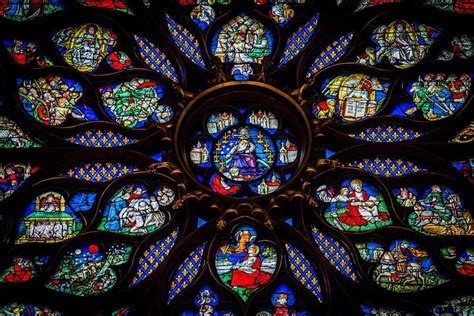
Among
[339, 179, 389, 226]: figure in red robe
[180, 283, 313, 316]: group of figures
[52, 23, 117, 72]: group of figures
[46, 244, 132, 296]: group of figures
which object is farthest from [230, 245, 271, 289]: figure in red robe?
[52, 23, 117, 72]: group of figures

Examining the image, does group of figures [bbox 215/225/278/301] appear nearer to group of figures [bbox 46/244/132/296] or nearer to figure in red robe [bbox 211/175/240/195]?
figure in red robe [bbox 211/175/240/195]

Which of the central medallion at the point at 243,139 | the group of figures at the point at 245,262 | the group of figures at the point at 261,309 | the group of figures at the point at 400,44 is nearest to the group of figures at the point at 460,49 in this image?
the group of figures at the point at 400,44

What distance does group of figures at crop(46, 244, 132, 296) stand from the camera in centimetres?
1587

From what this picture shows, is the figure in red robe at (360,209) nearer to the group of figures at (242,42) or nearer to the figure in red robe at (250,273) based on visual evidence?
the figure in red robe at (250,273)

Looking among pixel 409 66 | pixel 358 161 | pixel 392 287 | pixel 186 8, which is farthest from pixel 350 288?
pixel 186 8

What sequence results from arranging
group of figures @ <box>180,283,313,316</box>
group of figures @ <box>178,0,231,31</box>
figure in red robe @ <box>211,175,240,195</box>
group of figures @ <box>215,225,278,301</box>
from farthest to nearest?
1. group of figures @ <box>178,0,231,31</box>
2. figure in red robe @ <box>211,175,240,195</box>
3. group of figures @ <box>215,225,278,301</box>
4. group of figures @ <box>180,283,313,316</box>

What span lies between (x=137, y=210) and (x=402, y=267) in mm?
3035

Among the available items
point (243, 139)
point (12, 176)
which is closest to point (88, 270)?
point (12, 176)

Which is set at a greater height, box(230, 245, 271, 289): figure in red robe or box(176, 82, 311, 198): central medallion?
box(176, 82, 311, 198): central medallion

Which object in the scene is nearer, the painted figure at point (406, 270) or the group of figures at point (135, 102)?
the painted figure at point (406, 270)

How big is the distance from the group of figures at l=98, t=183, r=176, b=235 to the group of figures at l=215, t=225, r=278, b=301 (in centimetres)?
83

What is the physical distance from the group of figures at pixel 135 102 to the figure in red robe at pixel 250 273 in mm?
2093

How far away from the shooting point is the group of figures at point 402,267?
1584 centimetres

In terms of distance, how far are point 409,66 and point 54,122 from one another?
4.26 m
